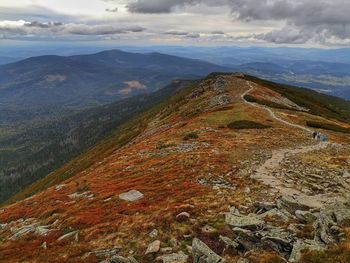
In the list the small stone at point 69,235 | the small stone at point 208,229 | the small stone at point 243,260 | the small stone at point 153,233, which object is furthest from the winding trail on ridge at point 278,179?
the small stone at point 69,235

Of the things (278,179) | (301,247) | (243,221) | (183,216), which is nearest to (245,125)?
(278,179)

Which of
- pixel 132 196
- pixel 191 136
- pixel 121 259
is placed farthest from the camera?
pixel 191 136

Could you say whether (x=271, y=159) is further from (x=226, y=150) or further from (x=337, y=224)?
(x=337, y=224)

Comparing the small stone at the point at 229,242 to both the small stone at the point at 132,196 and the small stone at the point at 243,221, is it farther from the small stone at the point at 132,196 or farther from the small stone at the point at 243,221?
the small stone at the point at 132,196

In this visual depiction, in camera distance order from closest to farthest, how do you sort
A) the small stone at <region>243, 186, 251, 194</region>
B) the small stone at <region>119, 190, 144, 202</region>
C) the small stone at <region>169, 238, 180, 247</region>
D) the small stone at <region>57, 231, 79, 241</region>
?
the small stone at <region>169, 238, 180, 247</region>
the small stone at <region>57, 231, 79, 241</region>
the small stone at <region>243, 186, 251, 194</region>
the small stone at <region>119, 190, 144, 202</region>

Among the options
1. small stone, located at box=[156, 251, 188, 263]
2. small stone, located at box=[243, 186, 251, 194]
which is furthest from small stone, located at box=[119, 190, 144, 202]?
small stone, located at box=[156, 251, 188, 263]

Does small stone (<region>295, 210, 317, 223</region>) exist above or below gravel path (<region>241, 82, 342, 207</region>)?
above

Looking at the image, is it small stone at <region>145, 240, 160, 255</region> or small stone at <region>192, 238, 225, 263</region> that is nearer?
small stone at <region>192, 238, 225, 263</region>

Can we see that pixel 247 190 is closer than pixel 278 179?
Yes

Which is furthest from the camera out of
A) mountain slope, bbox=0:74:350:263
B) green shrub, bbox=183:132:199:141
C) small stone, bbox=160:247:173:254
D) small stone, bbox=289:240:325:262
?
green shrub, bbox=183:132:199:141

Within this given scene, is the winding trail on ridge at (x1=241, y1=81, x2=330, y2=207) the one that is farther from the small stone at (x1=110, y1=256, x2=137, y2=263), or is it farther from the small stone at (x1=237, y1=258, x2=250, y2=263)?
the small stone at (x1=110, y1=256, x2=137, y2=263)

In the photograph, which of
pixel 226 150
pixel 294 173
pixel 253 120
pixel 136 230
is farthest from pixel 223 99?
pixel 136 230

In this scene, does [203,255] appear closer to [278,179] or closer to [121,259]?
[121,259]
